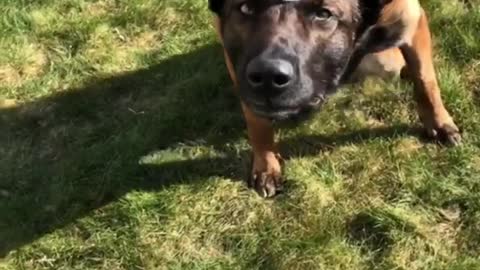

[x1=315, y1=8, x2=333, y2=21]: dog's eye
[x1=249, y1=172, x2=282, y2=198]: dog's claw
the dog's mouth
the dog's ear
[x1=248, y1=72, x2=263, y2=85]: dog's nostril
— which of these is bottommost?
[x1=249, y1=172, x2=282, y2=198]: dog's claw

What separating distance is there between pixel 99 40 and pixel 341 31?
2.18 m

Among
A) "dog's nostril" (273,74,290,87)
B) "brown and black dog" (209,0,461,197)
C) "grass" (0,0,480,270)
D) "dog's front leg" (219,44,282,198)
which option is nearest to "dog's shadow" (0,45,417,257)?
"grass" (0,0,480,270)

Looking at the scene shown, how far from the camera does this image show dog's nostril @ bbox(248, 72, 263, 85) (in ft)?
11.1

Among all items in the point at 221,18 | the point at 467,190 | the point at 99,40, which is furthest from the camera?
the point at 99,40

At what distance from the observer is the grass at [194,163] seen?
404 cm

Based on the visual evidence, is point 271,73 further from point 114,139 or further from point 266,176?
point 114,139

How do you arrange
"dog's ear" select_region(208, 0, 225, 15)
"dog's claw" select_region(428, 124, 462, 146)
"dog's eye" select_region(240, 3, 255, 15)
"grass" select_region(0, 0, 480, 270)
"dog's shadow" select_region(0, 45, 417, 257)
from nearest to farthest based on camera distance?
"dog's eye" select_region(240, 3, 255, 15) < "dog's ear" select_region(208, 0, 225, 15) < "grass" select_region(0, 0, 480, 270) < "dog's claw" select_region(428, 124, 462, 146) < "dog's shadow" select_region(0, 45, 417, 257)

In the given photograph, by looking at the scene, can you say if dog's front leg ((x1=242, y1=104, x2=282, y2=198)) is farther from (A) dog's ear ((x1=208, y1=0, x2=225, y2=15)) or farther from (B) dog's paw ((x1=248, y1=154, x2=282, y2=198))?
(A) dog's ear ((x1=208, y1=0, x2=225, y2=15))

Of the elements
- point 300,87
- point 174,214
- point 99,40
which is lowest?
point 174,214

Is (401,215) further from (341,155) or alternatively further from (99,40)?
(99,40)

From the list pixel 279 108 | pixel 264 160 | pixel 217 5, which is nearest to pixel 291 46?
pixel 279 108

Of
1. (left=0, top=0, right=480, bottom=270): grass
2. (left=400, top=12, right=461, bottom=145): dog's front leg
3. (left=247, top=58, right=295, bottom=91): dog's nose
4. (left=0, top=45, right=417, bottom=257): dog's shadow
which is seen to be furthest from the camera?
(left=0, top=45, right=417, bottom=257): dog's shadow

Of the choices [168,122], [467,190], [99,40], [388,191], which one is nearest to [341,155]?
[388,191]

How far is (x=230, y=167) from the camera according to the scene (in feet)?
14.7
